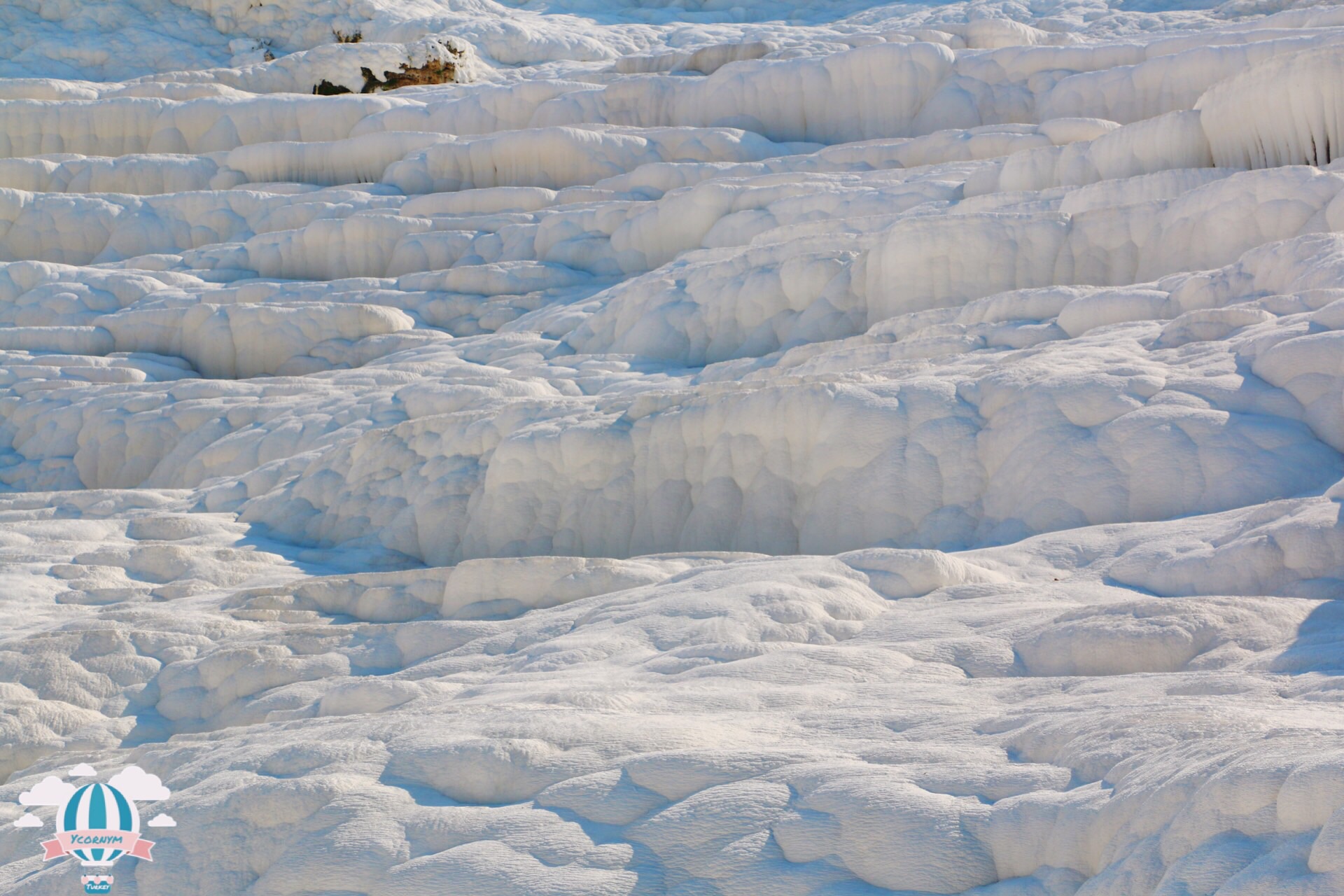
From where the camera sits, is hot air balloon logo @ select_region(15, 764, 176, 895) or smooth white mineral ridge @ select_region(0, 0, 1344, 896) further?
hot air balloon logo @ select_region(15, 764, 176, 895)

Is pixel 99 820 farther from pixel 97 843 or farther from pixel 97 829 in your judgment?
pixel 97 843

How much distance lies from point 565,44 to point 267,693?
20453mm

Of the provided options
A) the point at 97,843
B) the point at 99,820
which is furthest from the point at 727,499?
the point at 97,843

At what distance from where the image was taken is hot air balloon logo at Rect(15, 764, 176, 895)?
2.46 meters

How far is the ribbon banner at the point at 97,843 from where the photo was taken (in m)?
2.47

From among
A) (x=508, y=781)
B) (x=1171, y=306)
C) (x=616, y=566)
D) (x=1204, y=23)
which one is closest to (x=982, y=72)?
(x=1204, y=23)

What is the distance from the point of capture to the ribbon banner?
8.10ft

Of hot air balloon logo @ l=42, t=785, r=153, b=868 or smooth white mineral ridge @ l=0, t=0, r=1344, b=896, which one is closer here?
smooth white mineral ridge @ l=0, t=0, r=1344, b=896

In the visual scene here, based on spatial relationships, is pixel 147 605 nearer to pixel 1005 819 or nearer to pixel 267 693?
pixel 267 693

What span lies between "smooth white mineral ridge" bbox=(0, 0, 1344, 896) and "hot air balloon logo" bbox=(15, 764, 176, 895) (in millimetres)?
53

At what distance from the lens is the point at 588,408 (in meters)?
6.39

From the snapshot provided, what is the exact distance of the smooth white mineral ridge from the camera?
2.13 meters

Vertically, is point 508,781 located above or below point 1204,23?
below

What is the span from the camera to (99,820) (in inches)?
107
